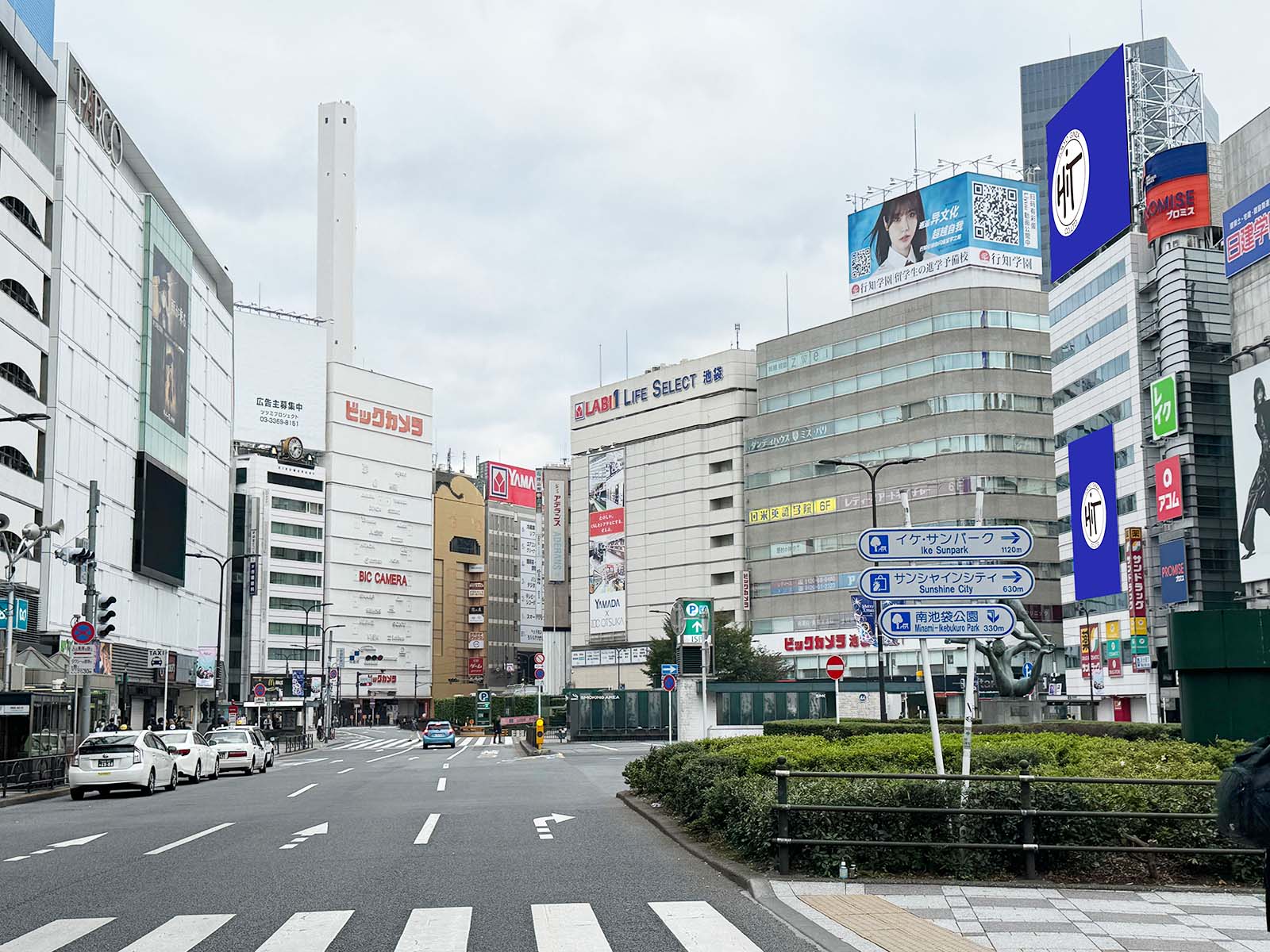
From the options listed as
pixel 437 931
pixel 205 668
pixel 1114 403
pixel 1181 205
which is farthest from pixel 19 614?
pixel 1181 205

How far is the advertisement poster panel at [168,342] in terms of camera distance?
74.9 m

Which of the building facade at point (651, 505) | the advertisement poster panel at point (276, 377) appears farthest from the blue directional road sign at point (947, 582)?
the advertisement poster panel at point (276, 377)

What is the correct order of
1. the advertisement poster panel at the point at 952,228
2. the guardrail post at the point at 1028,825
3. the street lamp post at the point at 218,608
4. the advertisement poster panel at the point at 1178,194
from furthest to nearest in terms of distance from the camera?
the advertisement poster panel at the point at 952,228 < the advertisement poster panel at the point at 1178,194 < the street lamp post at the point at 218,608 < the guardrail post at the point at 1028,825

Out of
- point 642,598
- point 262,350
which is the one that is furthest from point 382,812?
point 262,350

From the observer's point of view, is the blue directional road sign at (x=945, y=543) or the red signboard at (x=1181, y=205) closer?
the blue directional road sign at (x=945, y=543)

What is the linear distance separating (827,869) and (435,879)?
4.07m

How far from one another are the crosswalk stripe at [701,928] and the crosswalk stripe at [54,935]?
4840 mm

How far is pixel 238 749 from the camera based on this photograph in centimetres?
4209

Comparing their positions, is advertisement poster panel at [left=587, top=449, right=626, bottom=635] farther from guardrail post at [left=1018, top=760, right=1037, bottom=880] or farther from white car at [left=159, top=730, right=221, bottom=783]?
guardrail post at [left=1018, top=760, right=1037, bottom=880]

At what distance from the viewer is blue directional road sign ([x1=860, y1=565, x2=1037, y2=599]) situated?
1470 cm

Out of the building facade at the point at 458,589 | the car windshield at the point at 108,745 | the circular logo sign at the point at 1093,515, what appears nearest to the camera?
the car windshield at the point at 108,745

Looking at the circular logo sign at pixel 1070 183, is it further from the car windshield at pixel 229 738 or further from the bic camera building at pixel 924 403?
the car windshield at pixel 229 738

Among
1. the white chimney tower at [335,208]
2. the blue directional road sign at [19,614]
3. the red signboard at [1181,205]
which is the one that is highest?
the white chimney tower at [335,208]

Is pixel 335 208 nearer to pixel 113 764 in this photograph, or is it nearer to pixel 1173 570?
pixel 1173 570
